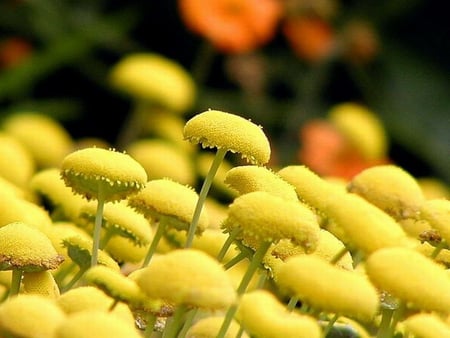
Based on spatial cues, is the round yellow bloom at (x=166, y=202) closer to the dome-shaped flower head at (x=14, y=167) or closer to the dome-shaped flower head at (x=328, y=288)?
the dome-shaped flower head at (x=328, y=288)

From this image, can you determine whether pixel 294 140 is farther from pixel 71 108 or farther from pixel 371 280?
pixel 371 280

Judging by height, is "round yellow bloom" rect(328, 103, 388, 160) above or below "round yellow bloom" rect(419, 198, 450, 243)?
above

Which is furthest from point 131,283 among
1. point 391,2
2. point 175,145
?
point 391,2

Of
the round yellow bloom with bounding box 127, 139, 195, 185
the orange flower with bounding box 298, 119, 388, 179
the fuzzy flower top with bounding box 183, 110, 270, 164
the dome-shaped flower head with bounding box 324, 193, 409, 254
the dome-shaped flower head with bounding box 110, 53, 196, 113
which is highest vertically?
the orange flower with bounding box 298, 119, 388, 179

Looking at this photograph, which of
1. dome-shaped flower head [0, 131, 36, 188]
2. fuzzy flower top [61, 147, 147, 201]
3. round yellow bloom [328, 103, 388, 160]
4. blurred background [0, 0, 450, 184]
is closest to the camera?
fuzzy flower top [61, 147, 147, 201]

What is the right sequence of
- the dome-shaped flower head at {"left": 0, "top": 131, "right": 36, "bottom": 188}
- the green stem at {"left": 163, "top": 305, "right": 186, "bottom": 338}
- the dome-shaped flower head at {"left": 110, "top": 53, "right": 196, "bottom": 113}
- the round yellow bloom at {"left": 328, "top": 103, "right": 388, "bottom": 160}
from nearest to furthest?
the green stem at {"left": 163, "top": 305, "right": 186, "bottom": 338} < the dome-shaped flower head at {"left": 0, "top": 131, "right": 36, "bottom": 188} < the dome-shaped flower head at {"left": 110, "top": 53, "right": 196, "bottom": 113} < the round yellow bloom at {"left": 328, "top": 103, "right": 388, "bottom": 160}

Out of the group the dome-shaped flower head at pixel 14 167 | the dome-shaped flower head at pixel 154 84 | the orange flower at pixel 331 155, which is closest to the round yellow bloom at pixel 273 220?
the dome-shaped flower head at pixel 14 167

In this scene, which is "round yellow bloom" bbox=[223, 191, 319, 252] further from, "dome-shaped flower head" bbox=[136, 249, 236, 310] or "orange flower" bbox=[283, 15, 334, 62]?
"orange flower" bbox=[283, 15, 334, 62]

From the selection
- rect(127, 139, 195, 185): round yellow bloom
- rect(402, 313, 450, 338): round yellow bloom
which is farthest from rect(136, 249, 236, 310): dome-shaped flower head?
rect(127, 139, 195, 185): round yellow bloom
